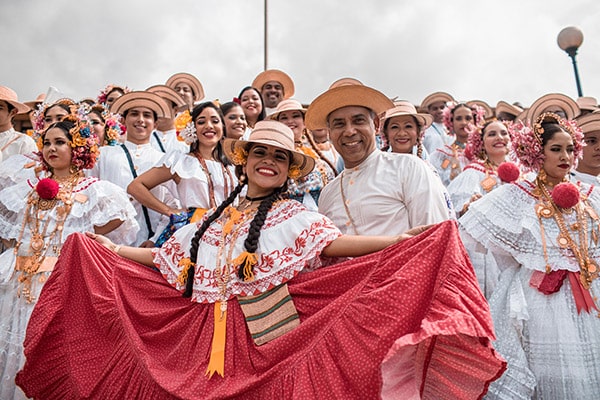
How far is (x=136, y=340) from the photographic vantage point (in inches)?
132

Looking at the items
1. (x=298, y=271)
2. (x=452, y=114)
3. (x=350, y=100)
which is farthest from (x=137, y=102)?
(x=452, y=114)

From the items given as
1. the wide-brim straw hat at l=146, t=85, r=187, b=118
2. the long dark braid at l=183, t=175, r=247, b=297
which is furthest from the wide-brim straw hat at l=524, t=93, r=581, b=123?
the long dark braid at l=183, t=175, r=247, b=297

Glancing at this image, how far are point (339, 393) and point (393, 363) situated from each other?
0.34m

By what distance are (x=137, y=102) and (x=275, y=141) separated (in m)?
3.72

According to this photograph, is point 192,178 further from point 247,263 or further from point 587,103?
point 587,103

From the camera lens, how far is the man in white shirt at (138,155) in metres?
5.68

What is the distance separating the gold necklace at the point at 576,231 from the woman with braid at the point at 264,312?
81.7 inches

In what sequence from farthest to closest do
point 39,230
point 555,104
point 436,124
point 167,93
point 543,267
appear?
1. point 436,124
2. point 555,104
3. point 167,93
4. point 39,230
5. point 543,267

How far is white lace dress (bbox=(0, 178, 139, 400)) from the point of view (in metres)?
4.34

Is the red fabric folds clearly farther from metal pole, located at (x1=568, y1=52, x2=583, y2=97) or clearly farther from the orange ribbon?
metal pole, located at (x1=568, y1=52, x2=583, y2=97)

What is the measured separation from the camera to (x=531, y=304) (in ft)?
14.6

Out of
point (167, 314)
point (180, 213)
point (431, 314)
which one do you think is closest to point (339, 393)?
point (431, 314)

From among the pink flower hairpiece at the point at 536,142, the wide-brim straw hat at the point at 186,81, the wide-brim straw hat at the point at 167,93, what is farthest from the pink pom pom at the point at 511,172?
the wide-brim straw hat at the point at 186,81

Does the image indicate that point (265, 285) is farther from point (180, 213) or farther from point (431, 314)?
point (180, 213)
